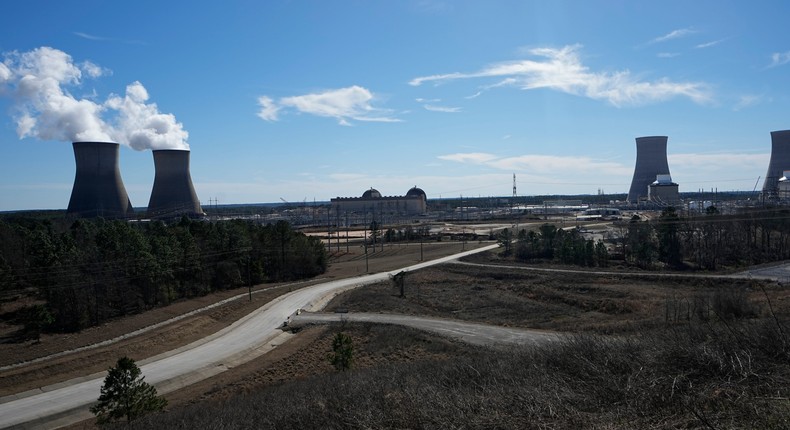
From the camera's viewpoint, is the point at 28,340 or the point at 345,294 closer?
the point at 28,340

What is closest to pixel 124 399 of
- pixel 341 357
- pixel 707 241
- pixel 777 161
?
pixel 341 357

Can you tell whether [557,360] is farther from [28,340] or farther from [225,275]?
[225,275]

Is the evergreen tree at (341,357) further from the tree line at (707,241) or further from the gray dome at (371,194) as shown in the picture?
the gray dome at (371,194)

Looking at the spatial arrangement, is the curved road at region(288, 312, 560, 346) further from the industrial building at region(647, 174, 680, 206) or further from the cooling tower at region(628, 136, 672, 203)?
the industrial building at region(647, 174, 680, 206)

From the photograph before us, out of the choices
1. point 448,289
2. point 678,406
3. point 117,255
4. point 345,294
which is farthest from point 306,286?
point 678,406

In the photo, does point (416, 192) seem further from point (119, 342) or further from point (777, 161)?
point (119, 342)

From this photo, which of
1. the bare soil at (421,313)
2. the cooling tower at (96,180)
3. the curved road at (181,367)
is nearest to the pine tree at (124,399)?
the bare soil at (421,313)
